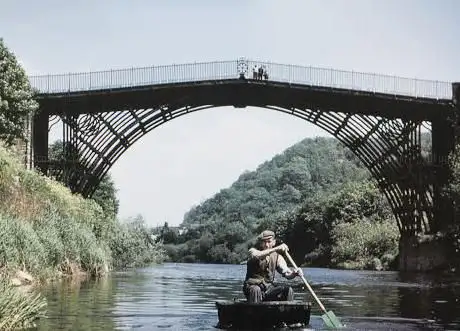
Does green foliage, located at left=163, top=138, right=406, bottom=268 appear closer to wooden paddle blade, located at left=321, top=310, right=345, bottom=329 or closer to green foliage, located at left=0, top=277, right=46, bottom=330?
wooden paddle blade, located at left=321, top=310, right=345, bottom=329

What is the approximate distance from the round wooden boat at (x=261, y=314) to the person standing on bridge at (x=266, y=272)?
489mm

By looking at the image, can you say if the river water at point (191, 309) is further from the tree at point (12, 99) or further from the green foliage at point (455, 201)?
the green foliage at point (455, 201)

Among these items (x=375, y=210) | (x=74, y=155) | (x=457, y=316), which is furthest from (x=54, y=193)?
(x=375, y=210)

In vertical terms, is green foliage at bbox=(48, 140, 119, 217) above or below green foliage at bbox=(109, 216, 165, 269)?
above

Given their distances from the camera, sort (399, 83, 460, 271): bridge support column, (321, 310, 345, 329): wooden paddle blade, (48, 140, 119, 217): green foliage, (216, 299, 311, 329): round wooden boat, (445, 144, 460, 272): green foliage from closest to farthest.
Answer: (216, 299, 311, 329): round wooden boat
(321, 310, 345, 329): wooden paddle blade
(445, 144, 460, 272): green foliage
(399, 83, 460, 271): bridge support column
(48, 140, 119, 217): green foliage

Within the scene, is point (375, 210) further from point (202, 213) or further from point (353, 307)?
point (202, 213)

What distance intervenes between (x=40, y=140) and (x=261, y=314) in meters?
29.7

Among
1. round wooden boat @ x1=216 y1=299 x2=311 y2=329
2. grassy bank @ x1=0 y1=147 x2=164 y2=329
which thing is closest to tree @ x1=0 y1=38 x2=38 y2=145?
grassy bank @ x1=0 y1=147 x2=164 y2=329

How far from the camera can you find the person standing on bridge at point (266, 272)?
12.1 meters

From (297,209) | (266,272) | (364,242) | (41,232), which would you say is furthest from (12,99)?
(297,209)

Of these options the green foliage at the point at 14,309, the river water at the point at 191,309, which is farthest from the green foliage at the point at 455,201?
the green foliage at the point at 14,309

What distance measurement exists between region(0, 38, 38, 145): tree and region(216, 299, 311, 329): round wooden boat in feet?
79.7

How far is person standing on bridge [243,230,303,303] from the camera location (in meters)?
12.1

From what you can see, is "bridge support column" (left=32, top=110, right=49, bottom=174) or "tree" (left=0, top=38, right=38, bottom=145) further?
"bridge support column" (left=32, top=110, right=49, bottom=174)
